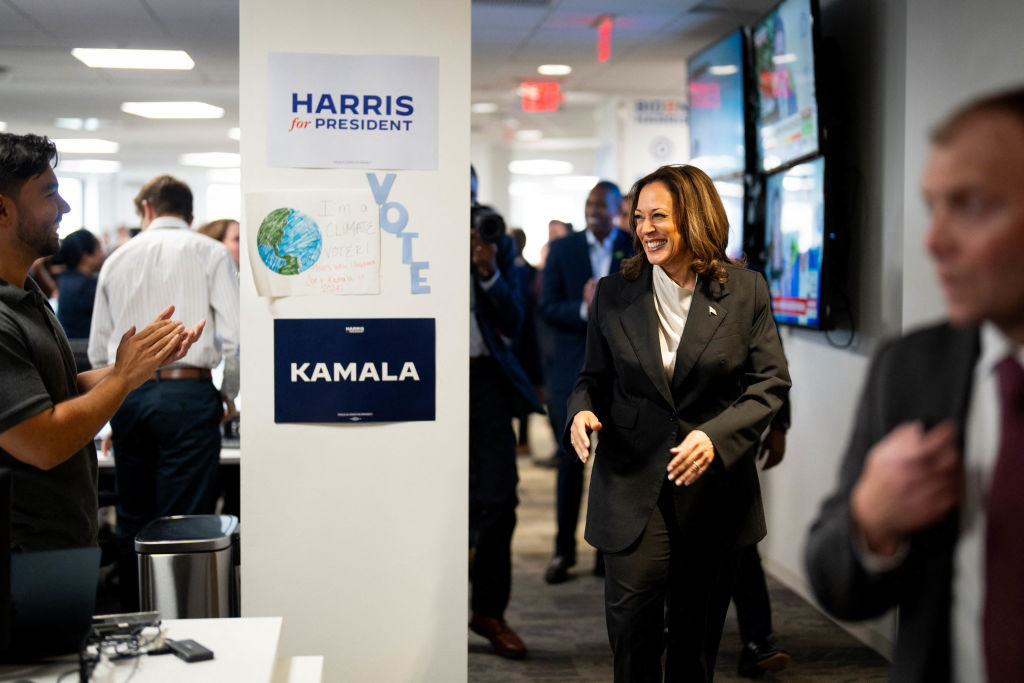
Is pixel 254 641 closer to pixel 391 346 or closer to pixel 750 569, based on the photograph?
pixel 391 346

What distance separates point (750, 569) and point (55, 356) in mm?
2413

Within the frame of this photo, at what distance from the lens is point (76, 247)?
5.62 metres

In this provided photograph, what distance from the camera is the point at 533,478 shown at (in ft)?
22.7

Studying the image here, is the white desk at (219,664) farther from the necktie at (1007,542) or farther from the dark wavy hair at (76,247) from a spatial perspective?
the dark wavy hair at (76,247)

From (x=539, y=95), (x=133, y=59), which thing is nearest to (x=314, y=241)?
(x=133, y=59)

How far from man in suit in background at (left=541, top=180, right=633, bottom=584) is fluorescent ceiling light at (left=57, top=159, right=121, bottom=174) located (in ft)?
43.8

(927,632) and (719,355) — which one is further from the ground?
(719,355)

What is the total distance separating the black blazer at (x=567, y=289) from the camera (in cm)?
453

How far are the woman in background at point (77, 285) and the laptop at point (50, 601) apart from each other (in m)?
3.51

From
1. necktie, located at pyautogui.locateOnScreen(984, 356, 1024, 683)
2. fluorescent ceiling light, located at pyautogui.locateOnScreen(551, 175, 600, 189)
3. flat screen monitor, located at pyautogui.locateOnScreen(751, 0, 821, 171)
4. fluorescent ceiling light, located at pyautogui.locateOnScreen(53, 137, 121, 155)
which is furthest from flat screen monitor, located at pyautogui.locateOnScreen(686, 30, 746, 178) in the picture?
fluorescent ceiling light, located at pyautogui.locateOnScreen(551, 175, 600, 189)

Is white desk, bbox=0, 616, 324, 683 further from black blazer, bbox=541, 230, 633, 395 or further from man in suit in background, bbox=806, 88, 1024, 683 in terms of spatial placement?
black blazer, bbox=541, 230, 633, 395

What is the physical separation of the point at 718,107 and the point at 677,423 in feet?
10.5

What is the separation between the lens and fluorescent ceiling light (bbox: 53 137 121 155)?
1292 centimetres

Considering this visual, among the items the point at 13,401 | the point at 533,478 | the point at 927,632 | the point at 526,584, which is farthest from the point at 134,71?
the point at 927,632
